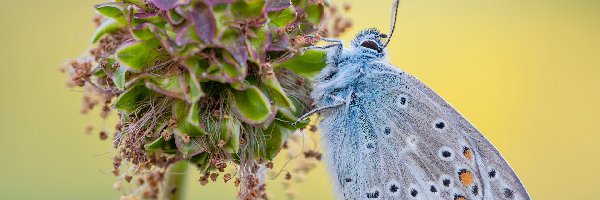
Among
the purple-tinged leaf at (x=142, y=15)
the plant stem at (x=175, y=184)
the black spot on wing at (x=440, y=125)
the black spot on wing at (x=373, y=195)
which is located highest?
the black spot on wing at (x=440, y=125)

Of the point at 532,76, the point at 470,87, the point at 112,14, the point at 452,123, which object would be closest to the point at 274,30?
the point at 112,14

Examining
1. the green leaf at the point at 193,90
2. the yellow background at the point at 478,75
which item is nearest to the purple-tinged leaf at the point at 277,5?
the green leaf at the point at 193,90

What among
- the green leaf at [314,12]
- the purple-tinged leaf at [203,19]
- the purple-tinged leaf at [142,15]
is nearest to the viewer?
the purple-tinged leaf at [203,19]

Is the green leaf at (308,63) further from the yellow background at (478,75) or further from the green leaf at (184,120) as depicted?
the yellow background at (478,75)

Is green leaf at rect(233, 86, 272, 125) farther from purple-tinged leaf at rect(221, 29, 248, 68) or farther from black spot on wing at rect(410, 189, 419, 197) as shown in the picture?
black spot on wing at rect(410, 189, 419, 197)

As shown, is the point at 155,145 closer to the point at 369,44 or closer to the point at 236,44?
the point at 236,44

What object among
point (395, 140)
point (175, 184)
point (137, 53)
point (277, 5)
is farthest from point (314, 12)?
point (175, 184)

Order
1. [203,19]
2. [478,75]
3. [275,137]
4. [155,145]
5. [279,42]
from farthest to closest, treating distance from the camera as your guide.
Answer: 1. [478,75]
2. [275,137]
3. [155,145]
4. [279,42]
5. [203,19]
